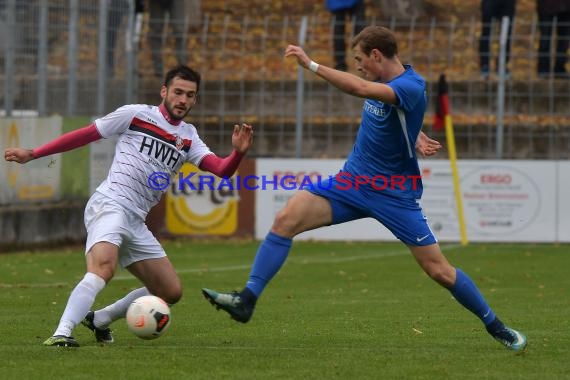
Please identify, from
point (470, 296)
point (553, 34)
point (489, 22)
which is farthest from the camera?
point (489, 22)

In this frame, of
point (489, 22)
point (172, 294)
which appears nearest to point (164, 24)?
point (489, 22)

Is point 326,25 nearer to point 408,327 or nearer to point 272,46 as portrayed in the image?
point 272,46

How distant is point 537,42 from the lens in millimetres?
22109

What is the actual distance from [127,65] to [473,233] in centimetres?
614

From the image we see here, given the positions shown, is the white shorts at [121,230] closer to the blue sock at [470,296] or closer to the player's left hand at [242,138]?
the player's left hand at [242,138]

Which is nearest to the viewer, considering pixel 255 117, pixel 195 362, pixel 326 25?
pixel 195 362

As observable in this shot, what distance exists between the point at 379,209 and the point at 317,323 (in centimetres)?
216

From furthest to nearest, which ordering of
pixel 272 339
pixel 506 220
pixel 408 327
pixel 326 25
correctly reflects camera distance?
pixel 326 25 → pixel 506 220 → pixel 408 327 → pixel 272 339

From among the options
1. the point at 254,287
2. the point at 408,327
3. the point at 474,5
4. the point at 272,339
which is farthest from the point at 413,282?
the point at 474,5

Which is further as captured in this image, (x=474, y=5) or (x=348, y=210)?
(x=474, y=5)

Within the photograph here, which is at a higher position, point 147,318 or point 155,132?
point 155,132

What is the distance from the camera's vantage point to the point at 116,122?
9789mm

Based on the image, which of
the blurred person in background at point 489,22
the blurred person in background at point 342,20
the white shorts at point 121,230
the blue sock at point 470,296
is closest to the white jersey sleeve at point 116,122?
the white shorts at point 121,230

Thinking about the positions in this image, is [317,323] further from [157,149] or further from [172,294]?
[157,149]
